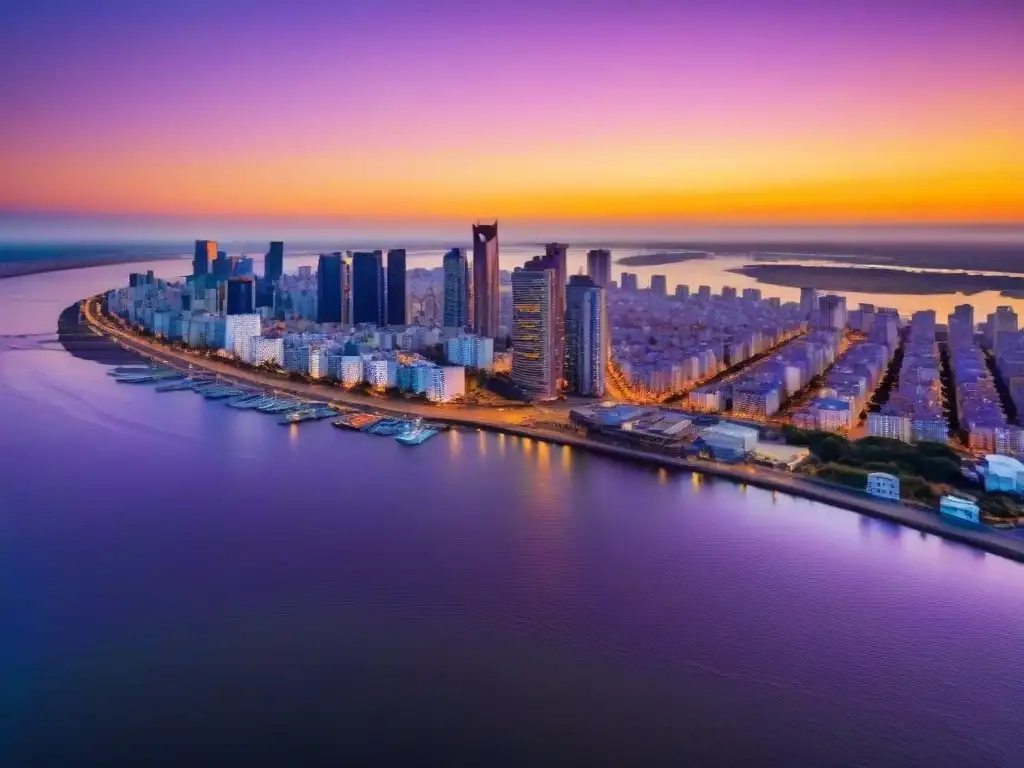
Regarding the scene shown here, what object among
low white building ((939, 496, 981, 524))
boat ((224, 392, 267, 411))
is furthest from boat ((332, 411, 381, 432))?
low white building ((939, 496, 981, 524))

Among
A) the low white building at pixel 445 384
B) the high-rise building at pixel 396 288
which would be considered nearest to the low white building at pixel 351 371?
the low white building at pixel 445 384

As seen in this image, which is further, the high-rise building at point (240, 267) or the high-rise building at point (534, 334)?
the high-rise building at point (240, 267)

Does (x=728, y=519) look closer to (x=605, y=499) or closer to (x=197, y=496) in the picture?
(x=605, y=499)

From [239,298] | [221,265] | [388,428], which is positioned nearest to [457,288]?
[239,298]

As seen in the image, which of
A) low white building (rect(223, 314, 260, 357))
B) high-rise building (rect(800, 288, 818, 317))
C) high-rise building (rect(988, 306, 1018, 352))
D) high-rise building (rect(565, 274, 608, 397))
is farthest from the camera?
high-rise building (rect(800, 288, 818, 317))

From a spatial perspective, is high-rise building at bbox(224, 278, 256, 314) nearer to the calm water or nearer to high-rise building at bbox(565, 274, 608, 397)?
high-rise building at bbox(565, 274, 608, 397)

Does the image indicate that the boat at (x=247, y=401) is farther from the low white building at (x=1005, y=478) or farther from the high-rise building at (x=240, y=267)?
the high-rise building at (x=240, y=267)
